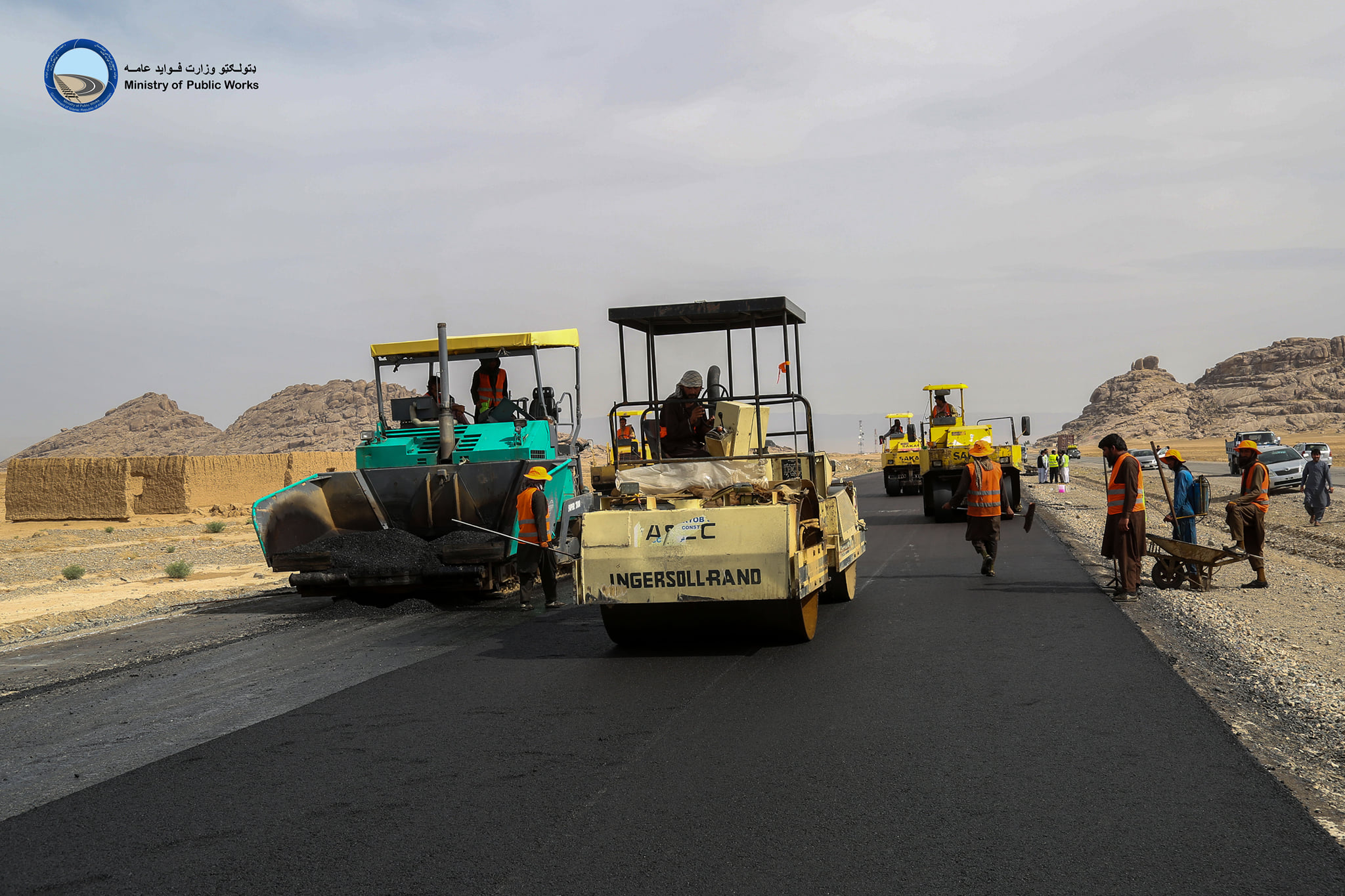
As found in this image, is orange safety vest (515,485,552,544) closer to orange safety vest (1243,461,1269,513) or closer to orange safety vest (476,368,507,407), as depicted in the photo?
orange safety vest (476,368,507,407)

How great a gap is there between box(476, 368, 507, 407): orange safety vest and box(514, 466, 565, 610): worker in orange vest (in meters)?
2.28

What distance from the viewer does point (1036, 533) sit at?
1898cm

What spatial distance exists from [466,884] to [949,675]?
4.25m

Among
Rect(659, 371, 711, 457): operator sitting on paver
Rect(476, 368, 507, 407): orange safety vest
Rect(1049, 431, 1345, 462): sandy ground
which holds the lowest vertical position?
Rect(1049, 431, 1345, 462): sandy ground

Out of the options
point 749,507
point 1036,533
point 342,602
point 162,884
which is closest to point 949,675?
point 749,507

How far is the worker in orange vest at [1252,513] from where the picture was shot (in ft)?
38.7

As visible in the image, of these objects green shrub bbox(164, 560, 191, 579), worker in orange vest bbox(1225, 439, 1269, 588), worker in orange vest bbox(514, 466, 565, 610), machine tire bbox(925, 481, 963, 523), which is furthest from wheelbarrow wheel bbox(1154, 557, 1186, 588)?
green shrub bbox(164, 560, 191, 579)

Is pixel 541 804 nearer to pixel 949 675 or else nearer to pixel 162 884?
pixel 162 884

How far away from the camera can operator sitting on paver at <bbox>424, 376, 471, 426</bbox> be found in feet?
43.3

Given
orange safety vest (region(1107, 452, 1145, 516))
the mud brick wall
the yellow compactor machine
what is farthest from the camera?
the mud brick wall

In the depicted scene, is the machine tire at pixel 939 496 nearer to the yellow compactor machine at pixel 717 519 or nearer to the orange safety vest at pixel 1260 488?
the orange safety vest at pixel 1260 488

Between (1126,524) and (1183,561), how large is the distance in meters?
1.15

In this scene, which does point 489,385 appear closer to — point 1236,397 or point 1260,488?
point 1260,488

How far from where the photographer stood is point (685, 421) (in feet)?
30.8
